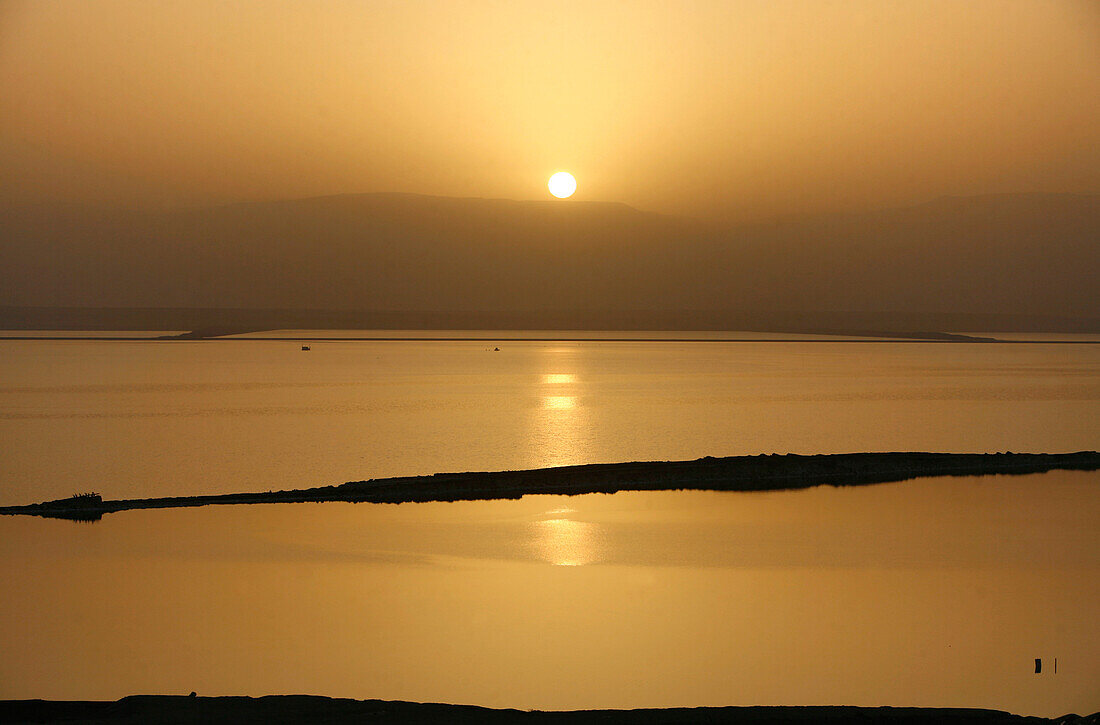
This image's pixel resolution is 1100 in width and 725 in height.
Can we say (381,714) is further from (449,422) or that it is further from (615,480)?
(449,422)

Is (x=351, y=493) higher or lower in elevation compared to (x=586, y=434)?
lower

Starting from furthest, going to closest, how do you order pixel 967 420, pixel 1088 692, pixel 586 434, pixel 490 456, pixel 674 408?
1. pixel 674 408
2. pixel 967 420
3. pixel 586 434
4. pixel 490 456
5. pixel 1088 692

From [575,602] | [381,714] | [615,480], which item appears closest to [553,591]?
[575,602]

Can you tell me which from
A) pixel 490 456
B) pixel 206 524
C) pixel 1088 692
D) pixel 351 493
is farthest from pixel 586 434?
pixel 1088 692

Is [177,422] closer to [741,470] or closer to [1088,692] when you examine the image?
[741,470]

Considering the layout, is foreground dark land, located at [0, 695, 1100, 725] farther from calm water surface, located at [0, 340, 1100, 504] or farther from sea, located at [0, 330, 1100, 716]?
calm water surface, located at [0, 340, 1100, 504]
